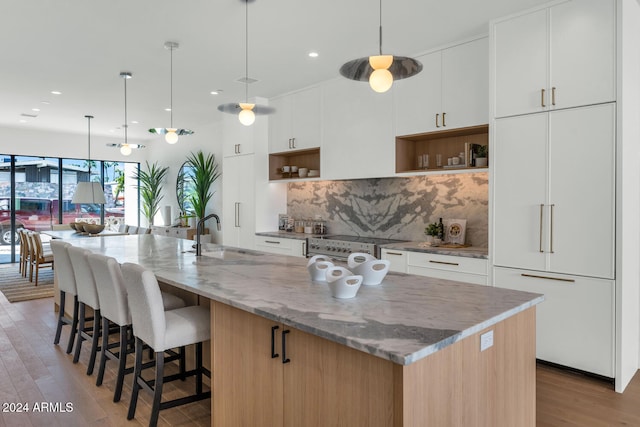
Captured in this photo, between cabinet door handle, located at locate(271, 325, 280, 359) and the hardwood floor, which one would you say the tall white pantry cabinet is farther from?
cabinet door handle, located at locate(271, 325, 280, 359)

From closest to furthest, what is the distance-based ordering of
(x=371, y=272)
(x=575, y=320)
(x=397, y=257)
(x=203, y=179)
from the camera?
(x=371, y=272), (x=575, y=320), (x=397, y=257), (x=203, y=179)

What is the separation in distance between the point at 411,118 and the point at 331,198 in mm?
1857

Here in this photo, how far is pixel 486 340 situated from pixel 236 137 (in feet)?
17.9

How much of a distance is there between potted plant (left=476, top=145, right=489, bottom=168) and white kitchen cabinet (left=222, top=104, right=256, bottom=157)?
11.0 feet

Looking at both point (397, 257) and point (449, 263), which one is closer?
point (449, 263)

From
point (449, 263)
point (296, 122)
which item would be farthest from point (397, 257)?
point (296, 122)

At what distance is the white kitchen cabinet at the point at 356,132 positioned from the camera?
15.4 ft

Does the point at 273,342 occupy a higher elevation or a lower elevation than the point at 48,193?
lower

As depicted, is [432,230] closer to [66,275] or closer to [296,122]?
[296,122]

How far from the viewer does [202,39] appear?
3.97 metres

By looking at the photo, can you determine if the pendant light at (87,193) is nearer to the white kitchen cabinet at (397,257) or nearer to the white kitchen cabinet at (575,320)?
the white kitchen cabinet at (397,257)

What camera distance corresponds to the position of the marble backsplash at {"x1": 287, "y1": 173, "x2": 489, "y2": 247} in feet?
14.4

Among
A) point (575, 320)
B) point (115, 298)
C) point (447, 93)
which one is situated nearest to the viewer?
point (115, 298)

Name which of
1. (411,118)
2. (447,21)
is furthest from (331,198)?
(447,21)
